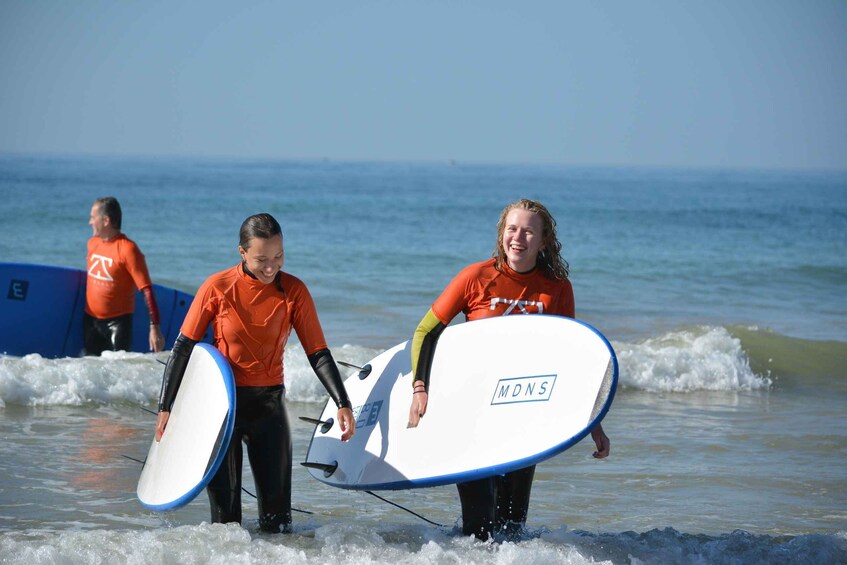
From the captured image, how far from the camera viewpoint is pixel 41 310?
25.8ft

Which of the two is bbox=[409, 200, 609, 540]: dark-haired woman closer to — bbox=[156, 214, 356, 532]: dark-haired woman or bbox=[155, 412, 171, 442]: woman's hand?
bbox=[156, 214, 356, 532]: dark-haired woman

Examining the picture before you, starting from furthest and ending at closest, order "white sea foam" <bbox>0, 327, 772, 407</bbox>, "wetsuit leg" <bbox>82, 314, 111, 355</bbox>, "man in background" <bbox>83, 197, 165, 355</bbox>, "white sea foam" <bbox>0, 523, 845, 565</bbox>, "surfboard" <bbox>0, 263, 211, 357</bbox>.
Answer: "surfboard" <bbox>0, 263, 211, 357</bbox> < "wetsuit leg" <bbox>82, 314, 111, 355</bbox> < "white sea foam" <bbox>0, 327, 772, 407</bbox> < "man in background" <bbox>83, 197, 165, 355</bbox> < "white sea foam" <bbox>0, 523, 845, 565</bbox>

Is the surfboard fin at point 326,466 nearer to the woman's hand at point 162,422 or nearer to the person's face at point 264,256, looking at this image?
the woman's hand at point 162,422

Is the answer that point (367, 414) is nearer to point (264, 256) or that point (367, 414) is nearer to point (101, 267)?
point (264, 256)

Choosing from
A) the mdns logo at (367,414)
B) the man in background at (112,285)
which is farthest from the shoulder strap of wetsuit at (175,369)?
the man in background at (112,285)

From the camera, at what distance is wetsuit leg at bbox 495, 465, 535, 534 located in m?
3.93

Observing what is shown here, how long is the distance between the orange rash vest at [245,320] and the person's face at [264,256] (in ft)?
0.20

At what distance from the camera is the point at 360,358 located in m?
9.14

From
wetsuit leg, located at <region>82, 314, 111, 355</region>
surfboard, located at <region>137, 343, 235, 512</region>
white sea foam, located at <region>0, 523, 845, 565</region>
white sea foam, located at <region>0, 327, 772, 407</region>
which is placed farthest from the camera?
wetsuit leg, located at <region>82, 314, 111, 355</region>

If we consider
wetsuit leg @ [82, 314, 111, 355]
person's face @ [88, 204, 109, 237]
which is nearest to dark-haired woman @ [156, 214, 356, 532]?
person's face @ [88, 204, 109, 237]

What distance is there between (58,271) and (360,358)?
263cm

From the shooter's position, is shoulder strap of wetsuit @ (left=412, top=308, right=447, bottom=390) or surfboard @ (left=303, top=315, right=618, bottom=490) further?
shoulder strap of wetsuit @ (left=412, top=308, right=447, bottom=390)

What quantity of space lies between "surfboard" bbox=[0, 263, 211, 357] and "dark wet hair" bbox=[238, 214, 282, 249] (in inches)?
171

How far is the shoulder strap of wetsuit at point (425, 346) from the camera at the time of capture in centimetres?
382
